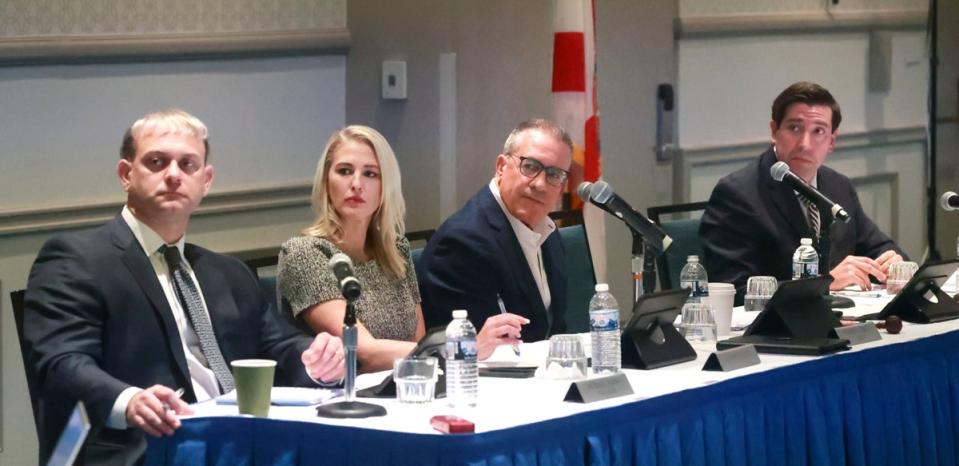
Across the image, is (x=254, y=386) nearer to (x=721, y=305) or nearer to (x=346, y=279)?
(x=346, y=279)

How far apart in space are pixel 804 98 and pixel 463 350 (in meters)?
2.26

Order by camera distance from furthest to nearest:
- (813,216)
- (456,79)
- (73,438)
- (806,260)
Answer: (456,79) < (813,216) < (806,260) < (73,438)

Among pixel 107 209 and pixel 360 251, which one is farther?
pixel 107 209

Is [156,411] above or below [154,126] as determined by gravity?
below

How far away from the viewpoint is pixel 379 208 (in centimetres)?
362

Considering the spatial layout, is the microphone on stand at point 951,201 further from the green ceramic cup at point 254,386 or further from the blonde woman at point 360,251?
the green ceramic cup at point 254,386

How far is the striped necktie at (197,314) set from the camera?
308cm

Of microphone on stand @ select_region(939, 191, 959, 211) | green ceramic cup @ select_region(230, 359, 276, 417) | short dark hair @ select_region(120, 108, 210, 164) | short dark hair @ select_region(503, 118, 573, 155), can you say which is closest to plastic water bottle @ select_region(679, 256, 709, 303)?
short dark hair @ select_region(503, 118, 573, 155)

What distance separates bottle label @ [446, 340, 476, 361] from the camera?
9.00 feet

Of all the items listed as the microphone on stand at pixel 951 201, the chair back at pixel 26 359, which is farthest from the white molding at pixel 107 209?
the microphone on stand at pixel 951 201

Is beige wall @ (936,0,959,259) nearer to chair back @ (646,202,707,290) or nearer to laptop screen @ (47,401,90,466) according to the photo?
chair back @ (646,202,707,290)

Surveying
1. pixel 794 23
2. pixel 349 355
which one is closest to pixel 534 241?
pixel 349 355

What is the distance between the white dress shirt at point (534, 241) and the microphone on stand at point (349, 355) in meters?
1.16

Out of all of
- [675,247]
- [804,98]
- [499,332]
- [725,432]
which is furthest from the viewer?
[675,247]
